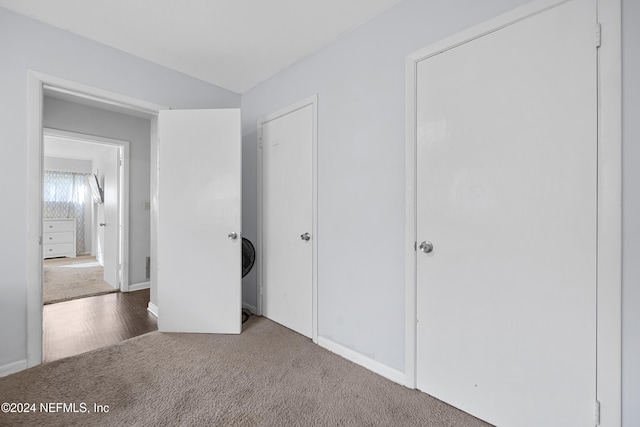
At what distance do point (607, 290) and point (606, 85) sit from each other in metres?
0.82

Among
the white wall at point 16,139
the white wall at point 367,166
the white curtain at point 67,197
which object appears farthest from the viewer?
the white curtain at point 67,197

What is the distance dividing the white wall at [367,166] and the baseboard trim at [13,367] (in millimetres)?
2034

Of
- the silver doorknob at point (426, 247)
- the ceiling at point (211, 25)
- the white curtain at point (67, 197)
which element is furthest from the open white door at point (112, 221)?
the silver doorknob at point (426, 247)

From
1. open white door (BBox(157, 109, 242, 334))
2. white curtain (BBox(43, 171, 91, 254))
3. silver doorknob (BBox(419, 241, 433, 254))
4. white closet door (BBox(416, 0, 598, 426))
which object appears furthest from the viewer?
white curtain (BBox(43, 171, 91, 254))

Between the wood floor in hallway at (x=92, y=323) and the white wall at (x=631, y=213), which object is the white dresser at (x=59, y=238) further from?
the white wall at (x=631, y=213)

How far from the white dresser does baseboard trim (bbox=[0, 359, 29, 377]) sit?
5.69m

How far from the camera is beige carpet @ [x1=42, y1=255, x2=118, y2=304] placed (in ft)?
11.7

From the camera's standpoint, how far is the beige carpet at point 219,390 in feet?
4.69

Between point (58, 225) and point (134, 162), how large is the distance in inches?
Answer: 167

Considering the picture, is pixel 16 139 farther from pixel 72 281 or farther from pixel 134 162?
pixel 72 281

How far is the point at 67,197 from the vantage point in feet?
21.7

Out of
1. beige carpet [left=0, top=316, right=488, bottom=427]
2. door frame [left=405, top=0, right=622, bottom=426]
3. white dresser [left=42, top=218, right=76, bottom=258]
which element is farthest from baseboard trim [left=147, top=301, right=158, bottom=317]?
white dresser [left=42, top=218, right=76, bottom=258]

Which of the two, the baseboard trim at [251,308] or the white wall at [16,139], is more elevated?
the white wall at [16,139]

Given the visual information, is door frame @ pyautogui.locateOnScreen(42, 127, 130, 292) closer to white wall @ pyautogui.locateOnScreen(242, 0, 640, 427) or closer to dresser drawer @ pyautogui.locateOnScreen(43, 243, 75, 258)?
white wall @ pyautogui.locateOnScreen(242, 0, 640, 427)
